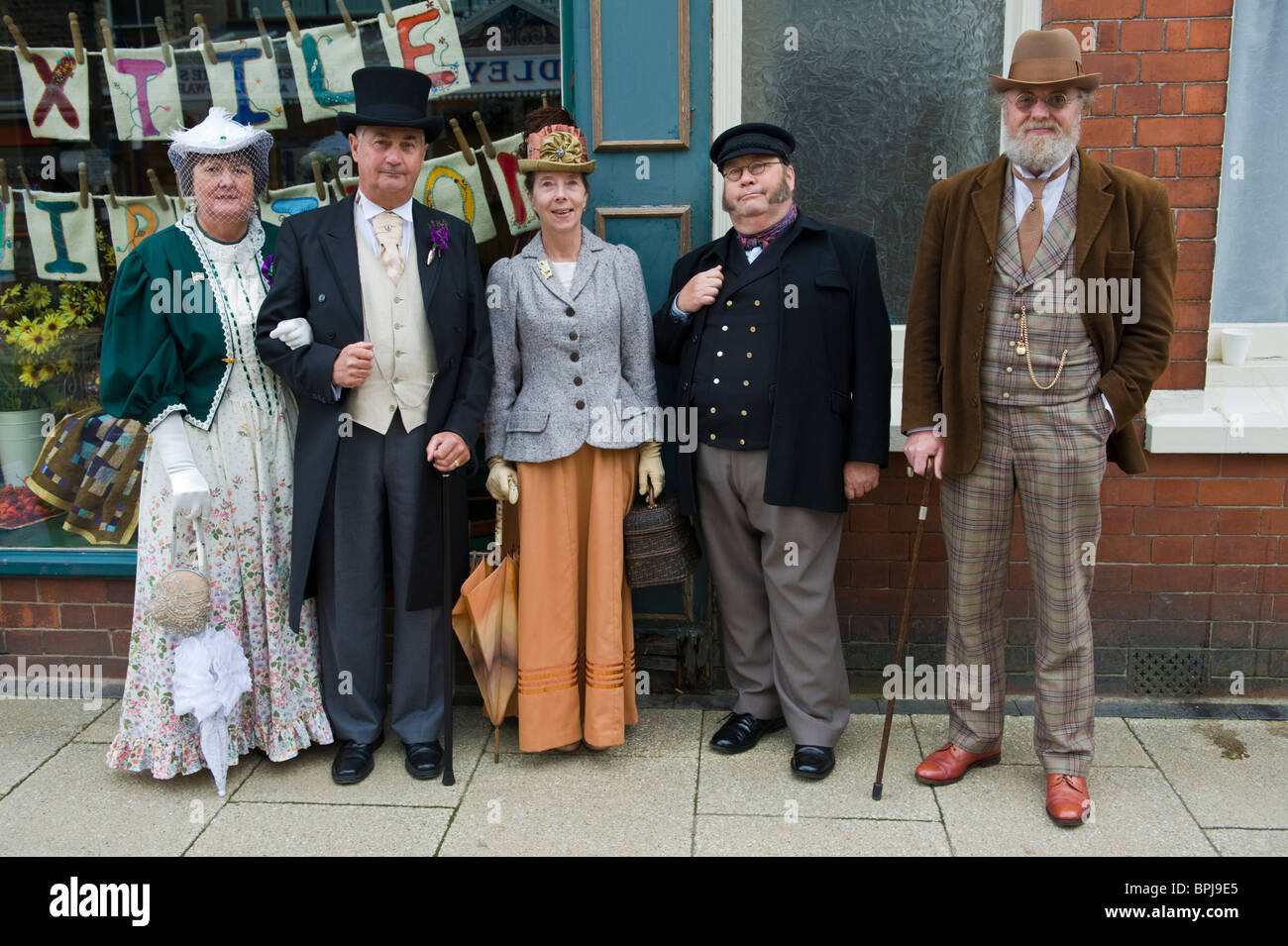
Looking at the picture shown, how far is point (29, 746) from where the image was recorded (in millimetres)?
4332

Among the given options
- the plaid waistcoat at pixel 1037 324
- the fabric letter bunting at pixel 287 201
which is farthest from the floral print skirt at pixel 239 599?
the plaid waistcoat at pixel 1037 324

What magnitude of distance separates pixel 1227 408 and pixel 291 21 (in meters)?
4.01

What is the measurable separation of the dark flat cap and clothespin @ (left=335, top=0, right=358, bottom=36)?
1.74 meters

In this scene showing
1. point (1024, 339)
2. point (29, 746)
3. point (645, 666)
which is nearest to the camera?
point (1024, 339)

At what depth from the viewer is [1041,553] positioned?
Answer: 3672 millimetres

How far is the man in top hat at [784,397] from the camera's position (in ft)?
12.6

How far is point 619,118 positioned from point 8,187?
8.57ft

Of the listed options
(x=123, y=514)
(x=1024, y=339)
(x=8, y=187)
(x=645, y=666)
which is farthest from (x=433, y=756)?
(x=8, y=187)

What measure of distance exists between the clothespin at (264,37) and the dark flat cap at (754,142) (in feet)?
6.65

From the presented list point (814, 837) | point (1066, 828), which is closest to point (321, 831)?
point (814, 837)

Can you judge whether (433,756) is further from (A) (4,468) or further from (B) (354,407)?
(A) (4,468)

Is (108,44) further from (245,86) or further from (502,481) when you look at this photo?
(502,481)

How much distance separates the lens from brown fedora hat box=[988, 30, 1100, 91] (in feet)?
11.3

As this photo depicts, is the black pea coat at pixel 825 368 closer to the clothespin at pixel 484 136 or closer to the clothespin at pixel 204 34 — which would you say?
the clothespin at pixel 484 136
